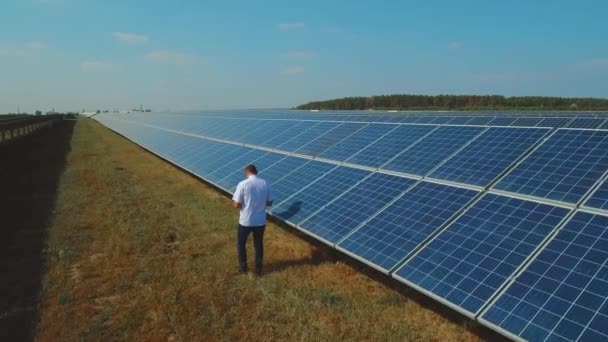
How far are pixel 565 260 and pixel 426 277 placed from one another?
187 cm

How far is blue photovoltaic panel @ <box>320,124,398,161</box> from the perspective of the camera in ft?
41.6

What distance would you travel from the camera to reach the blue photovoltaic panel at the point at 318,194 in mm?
10102

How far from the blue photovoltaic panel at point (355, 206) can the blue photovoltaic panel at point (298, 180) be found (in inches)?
71.3

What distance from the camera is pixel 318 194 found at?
1057cm

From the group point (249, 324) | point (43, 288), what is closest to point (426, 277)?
point (249, 324)

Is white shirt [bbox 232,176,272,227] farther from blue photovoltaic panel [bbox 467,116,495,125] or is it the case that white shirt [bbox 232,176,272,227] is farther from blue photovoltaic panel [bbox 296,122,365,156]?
blue photovoltaic panel [bbox 467,116,495,125]

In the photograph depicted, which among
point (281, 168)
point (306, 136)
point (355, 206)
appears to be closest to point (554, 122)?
point (355, 206)

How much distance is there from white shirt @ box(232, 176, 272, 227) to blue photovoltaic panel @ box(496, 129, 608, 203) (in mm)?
4471

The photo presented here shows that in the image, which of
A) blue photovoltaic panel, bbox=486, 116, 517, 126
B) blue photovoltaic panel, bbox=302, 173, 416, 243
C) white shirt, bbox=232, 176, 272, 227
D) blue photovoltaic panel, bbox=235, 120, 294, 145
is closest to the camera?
white shirt, bbox=232, 176, 272, 227

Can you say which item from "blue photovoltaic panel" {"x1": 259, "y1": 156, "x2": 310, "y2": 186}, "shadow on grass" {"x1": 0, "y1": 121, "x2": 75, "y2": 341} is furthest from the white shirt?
"blue photovoltaic panel" {"x1": 259, "y1": 156, "x2": 310, "y2": 186}

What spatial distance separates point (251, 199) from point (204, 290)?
75.1 inches

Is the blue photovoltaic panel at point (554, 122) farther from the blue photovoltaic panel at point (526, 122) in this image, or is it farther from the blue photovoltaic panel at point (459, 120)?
the blue photovoltaic panel at point (459, 120)

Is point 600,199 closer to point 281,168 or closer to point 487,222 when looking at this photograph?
point 487,222

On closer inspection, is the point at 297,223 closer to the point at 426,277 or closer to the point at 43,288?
the point at 426,277
